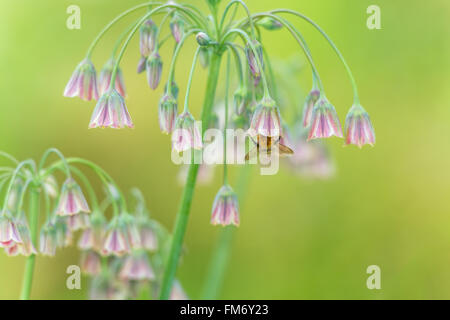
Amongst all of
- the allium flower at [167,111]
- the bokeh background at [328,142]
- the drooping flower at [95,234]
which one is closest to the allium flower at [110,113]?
the allium flower at [167,111]

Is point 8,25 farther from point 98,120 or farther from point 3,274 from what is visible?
point 98,120

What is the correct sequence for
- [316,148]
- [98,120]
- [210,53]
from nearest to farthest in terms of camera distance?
[98,120], [210,53], [316,148]

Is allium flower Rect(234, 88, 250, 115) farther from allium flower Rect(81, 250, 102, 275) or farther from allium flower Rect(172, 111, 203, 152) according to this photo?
allium flower Rect(81, 250, 102, 275)

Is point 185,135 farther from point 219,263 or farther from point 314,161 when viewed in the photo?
point 314,161

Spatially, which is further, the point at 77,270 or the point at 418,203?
the point at 418,203
